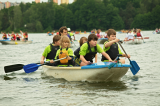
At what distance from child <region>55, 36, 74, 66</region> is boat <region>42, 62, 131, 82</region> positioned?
0.89 ft

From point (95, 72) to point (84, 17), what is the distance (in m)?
101

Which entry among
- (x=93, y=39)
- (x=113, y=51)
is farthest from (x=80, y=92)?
(x=113, y=51)

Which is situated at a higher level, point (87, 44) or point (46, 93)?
point (87, 44)

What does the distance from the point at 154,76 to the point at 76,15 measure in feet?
332

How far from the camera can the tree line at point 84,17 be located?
99500 millimetres

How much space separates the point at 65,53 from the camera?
7371 millimetres

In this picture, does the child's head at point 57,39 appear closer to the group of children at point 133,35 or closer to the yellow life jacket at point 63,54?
the yellow life jacket at point 63,54

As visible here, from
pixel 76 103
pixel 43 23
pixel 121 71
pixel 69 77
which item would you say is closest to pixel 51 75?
pixel 69 77

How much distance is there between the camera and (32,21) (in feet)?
337

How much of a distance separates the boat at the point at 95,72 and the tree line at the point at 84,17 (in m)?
90.5

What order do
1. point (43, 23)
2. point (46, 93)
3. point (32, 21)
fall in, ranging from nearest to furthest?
point (46, 93)
point (32, 21)
point (43, 23)

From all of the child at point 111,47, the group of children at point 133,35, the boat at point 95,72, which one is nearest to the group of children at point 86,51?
the child at point 111,47

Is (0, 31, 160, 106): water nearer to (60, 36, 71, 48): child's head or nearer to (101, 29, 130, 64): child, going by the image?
(101, 29, 130, 64): child

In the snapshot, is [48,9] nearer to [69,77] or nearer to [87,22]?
[87,22]
